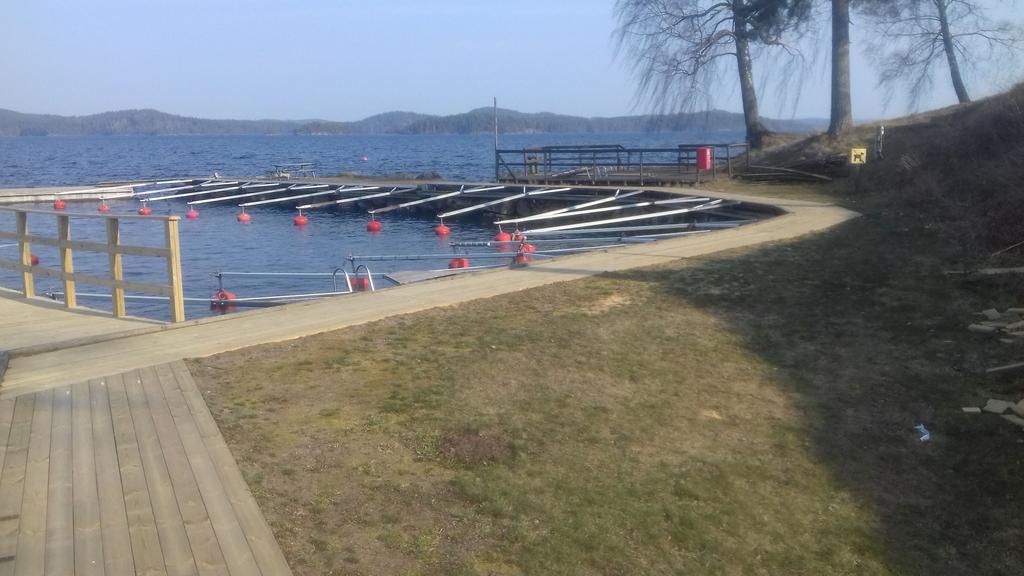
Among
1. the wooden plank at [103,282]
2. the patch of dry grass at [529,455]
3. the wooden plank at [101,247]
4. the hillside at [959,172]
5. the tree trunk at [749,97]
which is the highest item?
the tree trunk at [749,97]

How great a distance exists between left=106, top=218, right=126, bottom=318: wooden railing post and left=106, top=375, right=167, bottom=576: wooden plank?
3.56m

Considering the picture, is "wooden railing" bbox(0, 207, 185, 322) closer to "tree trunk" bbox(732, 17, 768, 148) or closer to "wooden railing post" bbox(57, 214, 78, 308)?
"wooden railing post" bbox(57, 214, 78, 308)

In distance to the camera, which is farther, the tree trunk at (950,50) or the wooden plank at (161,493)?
the tree trunk at (950,50)

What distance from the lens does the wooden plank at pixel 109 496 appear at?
4125 millimetres

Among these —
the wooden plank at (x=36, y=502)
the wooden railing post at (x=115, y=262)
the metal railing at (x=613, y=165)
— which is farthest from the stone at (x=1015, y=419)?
the metal railing at (x=613, y=165)

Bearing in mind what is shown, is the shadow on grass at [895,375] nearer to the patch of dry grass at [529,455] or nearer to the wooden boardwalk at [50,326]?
the patch of dry grass at [529,455]

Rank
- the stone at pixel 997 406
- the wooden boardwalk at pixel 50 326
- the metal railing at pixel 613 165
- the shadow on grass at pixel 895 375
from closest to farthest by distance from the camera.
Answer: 1. the shadow on grass at pixel 895 375
2. the stone at pixel 997 406
3. the wooden boardwalk at pixel 50 326
4. the metal railing at pixel 613 165

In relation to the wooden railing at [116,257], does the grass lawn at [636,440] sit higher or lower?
lower

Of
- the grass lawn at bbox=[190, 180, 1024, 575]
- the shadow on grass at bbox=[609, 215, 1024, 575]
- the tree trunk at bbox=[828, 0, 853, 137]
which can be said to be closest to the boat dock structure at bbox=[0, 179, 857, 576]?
the grass lawn at bbox=[190, 180, 1024, 575]

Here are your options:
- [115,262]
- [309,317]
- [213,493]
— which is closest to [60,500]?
[213,493]

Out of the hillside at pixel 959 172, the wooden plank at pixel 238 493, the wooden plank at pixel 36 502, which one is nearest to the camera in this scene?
the wooden plank at pixel 36 502

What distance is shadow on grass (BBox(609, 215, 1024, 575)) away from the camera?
16.8 feet

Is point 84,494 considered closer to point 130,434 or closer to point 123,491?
point 123,491

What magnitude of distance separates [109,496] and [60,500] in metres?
0.24
